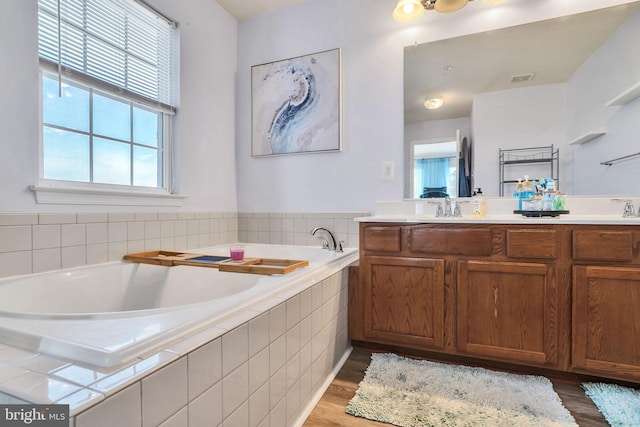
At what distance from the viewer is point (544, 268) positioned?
1.55 m

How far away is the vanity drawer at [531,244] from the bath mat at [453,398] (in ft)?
2.09

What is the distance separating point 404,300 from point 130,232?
1.65 m

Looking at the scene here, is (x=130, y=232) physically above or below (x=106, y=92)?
below

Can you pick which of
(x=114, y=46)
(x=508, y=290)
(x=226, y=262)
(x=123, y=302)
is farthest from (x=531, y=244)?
(x=114, y=46)

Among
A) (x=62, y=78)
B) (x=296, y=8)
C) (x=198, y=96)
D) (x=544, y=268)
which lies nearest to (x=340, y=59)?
(x=296, y=8)

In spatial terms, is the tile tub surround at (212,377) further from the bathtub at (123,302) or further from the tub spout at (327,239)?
the tub spout at (327,239)

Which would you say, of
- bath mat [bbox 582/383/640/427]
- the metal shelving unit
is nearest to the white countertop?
the metal shelving unit

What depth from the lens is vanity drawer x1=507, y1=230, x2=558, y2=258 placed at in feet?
5.06

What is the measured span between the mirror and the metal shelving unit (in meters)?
0.02

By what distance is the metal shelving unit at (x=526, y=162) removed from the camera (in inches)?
73.9

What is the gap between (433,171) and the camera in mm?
2141

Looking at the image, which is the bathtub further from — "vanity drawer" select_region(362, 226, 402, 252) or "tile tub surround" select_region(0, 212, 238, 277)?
"vanity drawer" select_region(362, 226, 402, 252)

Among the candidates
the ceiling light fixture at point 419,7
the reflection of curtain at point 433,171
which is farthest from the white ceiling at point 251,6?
the reflection of curtain at point 433,171

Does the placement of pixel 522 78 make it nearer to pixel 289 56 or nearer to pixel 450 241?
pixel 450 241
